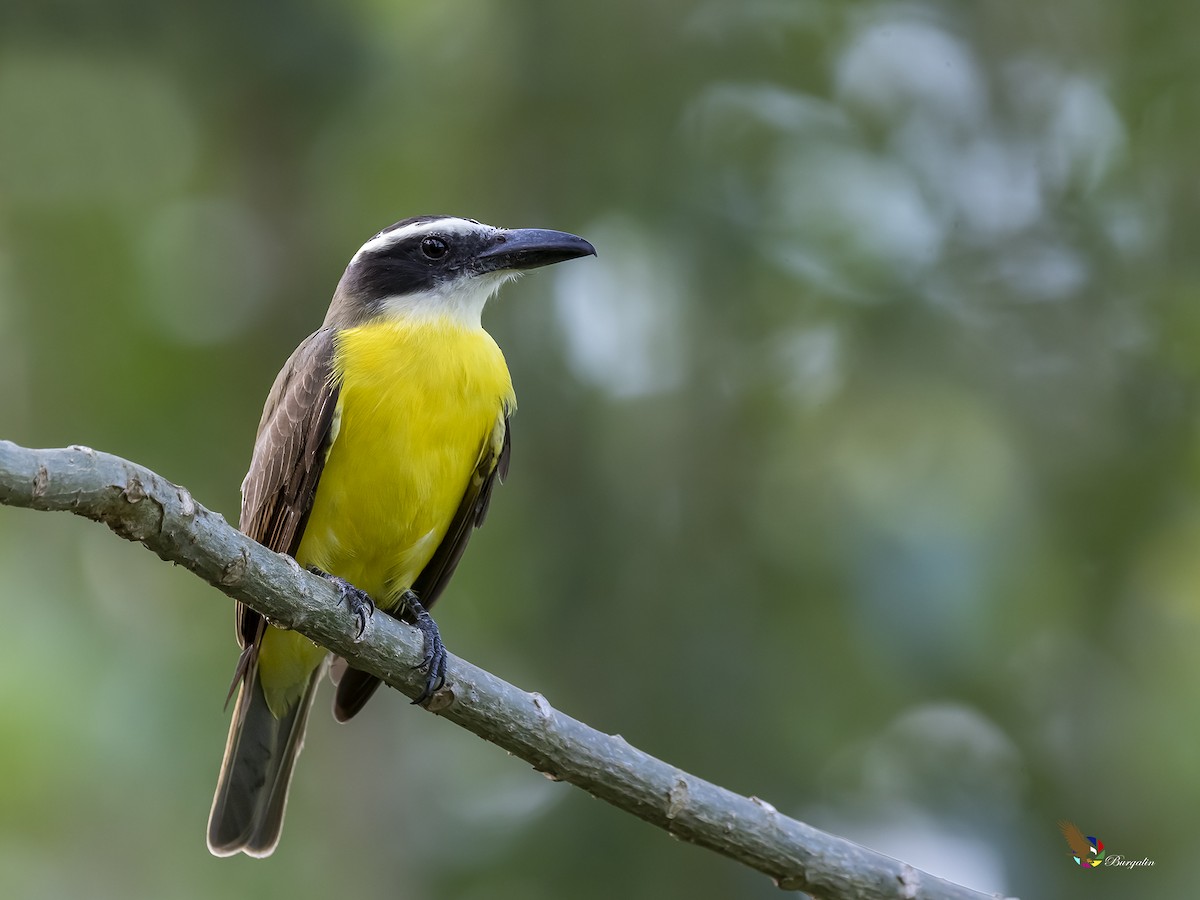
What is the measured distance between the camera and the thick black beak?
5.42 meters

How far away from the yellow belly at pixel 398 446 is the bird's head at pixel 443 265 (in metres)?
0.14

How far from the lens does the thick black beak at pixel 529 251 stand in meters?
5.42

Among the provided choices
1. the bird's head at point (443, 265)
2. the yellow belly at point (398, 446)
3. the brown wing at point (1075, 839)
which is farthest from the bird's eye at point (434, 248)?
the brown wing at point (1075, 839)

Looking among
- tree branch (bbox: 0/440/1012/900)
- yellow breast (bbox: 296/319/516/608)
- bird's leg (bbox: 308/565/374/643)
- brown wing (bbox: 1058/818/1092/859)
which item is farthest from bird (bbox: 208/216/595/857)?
brown wing (bbox: 1058/818/1092/859)

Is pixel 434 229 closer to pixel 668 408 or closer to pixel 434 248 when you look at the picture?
pixel 434 248

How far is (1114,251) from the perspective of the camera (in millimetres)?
6582

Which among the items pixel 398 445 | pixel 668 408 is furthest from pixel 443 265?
pixel 668 408

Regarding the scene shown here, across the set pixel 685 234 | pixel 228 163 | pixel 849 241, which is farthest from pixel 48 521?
pixel 849 241

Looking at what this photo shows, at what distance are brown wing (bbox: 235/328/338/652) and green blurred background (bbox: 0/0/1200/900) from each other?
151cm

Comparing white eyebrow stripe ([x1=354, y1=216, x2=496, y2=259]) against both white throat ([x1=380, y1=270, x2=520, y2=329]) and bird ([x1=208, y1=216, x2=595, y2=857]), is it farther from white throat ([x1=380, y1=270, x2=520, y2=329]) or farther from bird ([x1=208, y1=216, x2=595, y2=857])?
white throat ([x1=380, y1=270, x2=520, y2=329])

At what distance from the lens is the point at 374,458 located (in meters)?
4.91

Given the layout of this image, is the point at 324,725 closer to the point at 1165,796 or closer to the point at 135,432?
the point at 135,432

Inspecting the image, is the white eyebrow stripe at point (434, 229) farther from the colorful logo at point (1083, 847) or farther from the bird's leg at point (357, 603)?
the colorful logo at point (1083, 847)

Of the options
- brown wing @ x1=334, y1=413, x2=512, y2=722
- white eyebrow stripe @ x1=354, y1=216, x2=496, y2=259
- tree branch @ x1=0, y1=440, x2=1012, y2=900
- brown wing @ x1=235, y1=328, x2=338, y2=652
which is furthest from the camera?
white eyebrow stripe @ x1=354, y1=216, x2=496, y2=259
